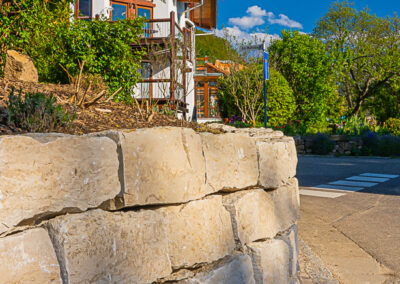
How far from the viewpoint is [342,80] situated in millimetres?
25703

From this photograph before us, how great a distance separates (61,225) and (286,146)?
203 cm

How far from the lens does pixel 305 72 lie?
1831 cm

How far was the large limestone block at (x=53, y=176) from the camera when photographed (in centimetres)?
138

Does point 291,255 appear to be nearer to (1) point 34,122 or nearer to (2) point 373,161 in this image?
(1) point 34,122

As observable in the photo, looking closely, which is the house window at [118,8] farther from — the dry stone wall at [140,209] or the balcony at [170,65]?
the dry stone wall at [140,209]

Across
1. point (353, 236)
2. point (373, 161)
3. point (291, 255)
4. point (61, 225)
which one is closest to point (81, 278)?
point (61, 225)

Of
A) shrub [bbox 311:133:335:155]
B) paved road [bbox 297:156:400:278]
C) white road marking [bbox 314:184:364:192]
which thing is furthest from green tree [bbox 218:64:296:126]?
white road marking [bbox 314:184:364:192]

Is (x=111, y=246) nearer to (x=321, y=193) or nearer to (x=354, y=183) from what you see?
(x=321, y=193)

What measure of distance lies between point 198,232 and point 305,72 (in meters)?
17.4

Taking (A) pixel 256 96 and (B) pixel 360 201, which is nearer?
(B) pixel 360 201

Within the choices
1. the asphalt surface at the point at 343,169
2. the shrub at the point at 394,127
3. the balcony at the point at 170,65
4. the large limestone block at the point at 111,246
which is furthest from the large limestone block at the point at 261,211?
the shrub at the point at 394,127

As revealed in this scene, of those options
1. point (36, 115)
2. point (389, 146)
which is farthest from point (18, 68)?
point (389, 146)

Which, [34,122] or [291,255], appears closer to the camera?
[34,122]

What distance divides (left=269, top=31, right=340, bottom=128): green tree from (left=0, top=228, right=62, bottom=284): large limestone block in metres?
17.5
